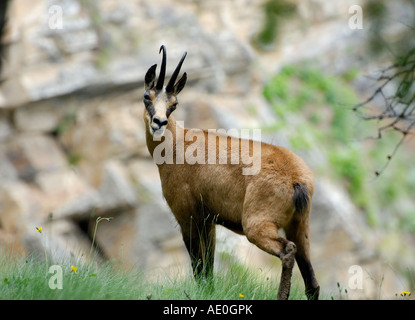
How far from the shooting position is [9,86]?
14.2 metres

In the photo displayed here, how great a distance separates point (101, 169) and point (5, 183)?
219cm

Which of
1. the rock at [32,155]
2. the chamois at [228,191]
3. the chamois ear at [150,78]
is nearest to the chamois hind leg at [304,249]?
the chamois at [228,191]

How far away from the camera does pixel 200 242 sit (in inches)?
248

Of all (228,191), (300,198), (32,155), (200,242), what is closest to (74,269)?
(200,242)

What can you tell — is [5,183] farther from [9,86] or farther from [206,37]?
[206,37]

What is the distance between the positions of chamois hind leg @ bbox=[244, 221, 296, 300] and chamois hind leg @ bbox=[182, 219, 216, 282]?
842 mm

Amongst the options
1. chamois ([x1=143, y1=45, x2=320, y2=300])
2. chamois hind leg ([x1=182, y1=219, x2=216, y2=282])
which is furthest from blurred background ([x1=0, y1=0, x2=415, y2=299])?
chamois ([x1=143, y1=45, x2=320, y2=300])

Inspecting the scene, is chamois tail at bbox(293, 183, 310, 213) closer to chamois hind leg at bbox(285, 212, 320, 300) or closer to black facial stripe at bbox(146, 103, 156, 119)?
chamois hind leg at bbox(285, 212, 320, 300)

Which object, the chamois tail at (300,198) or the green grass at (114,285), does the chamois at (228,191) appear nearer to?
the chamois tail at (300,198)

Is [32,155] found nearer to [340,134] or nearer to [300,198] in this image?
[340,134]

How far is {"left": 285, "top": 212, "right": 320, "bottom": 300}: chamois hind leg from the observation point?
18.7ft

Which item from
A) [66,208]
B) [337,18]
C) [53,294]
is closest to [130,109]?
[66,208]

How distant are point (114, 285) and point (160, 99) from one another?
6.58 ft

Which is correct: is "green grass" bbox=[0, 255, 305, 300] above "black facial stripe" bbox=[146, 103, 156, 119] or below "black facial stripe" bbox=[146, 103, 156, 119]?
below
